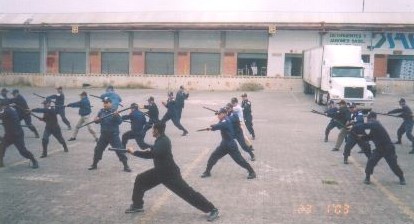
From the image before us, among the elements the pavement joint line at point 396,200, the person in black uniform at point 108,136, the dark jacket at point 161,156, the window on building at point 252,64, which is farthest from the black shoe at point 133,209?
the window on building at point 252,64

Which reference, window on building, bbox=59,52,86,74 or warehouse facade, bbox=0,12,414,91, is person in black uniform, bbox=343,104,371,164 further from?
window on building, bbox=59,52,86,74

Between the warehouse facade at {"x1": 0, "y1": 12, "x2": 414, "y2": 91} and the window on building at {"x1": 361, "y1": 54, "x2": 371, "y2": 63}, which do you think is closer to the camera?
the warehouse facade at {"x1": 0, "y1": 12, "x2": 414, "y2": 91}

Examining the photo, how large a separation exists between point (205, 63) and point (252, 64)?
4.41 m

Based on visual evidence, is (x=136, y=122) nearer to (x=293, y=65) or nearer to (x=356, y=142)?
(x=356, y=142)

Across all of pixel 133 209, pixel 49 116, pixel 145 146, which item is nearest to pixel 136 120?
pixel 145 146

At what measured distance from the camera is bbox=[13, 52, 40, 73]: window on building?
4681 cm

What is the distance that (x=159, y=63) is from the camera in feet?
148

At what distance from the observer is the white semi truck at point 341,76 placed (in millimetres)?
27516

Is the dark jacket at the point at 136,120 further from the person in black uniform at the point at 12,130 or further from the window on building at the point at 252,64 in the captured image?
the window on building at the point at 252,64

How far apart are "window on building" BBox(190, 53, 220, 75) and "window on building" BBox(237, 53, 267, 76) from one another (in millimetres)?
2065

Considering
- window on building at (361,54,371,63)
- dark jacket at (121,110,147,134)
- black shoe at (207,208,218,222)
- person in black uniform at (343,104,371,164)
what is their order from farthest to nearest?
window on building at (361,54,371,63), dark jacket at (121,110,147,134), person in black uniform at (343,104,371,164), black shoe at (207,208,218,222)

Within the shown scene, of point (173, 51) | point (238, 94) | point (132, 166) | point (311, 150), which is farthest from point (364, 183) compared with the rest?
point (173, 51)

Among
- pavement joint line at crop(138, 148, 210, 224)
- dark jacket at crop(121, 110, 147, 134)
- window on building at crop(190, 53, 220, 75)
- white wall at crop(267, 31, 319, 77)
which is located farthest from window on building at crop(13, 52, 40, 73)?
pavement joint line at crop(138, 148, 210, 224)

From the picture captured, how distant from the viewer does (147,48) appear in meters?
45.0
